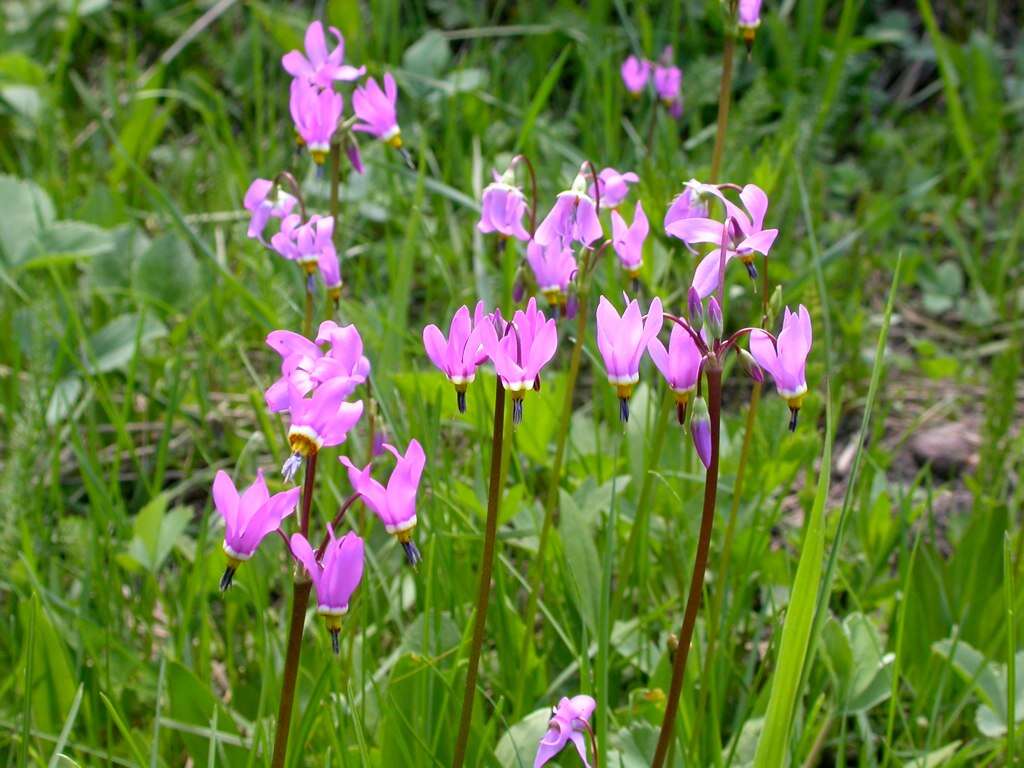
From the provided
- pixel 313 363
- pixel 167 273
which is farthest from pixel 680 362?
pixel 167 273

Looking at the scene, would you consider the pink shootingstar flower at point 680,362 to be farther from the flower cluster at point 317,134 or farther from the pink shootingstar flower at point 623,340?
the flower cluster at point 317,134

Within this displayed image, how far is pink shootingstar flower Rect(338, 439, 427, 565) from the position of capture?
1207mm

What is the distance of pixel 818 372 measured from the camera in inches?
96.7

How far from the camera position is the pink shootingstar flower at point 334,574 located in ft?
3.98

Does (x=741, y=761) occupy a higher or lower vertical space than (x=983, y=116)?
lower

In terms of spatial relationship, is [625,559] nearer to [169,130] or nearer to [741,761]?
[741,761]

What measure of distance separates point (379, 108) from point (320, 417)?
0.84m

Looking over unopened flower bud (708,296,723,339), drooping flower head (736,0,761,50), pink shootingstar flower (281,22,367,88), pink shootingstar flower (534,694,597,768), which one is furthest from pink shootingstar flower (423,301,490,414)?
drooping flower head (736,0,761,50)

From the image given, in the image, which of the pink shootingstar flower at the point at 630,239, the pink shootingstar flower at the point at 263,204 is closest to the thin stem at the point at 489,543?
the pink shootingstar flower at the point at 630,239

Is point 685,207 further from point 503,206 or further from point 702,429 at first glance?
point 702,429

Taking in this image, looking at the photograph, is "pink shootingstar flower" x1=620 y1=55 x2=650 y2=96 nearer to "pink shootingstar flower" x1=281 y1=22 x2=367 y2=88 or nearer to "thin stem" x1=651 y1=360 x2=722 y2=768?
"pink shootingstar flower" x1=281 y1=22 x2=367 y2=88

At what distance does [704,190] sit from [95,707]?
48.4 inches

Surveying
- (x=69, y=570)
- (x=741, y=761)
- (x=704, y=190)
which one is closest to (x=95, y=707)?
(x=69, y=570)

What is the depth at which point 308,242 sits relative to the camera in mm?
1768
